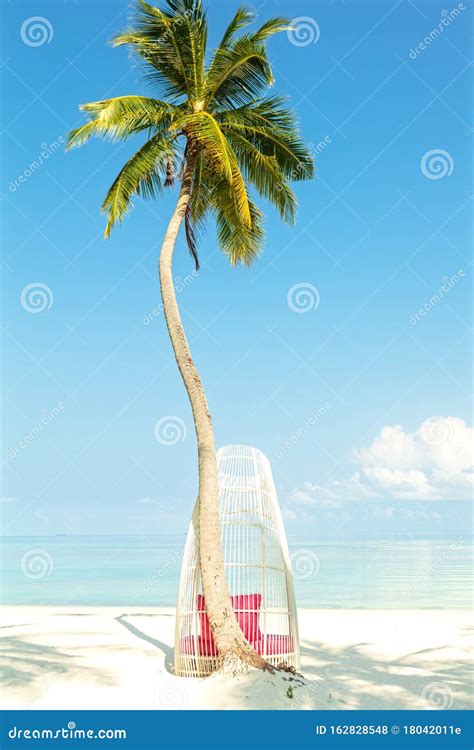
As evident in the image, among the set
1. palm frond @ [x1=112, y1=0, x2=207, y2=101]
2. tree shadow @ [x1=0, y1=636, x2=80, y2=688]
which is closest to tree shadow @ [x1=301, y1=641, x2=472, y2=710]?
tree shadow @ [x1=0, y1=636, x2=80, y2=688]

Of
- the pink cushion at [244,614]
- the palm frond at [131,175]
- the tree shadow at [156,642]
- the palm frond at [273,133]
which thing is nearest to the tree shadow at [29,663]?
the tree shadow at [156,642]

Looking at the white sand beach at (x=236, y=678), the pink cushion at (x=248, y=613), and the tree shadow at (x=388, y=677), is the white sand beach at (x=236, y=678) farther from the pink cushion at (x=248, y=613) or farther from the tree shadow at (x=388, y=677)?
the pink cushion at (x=248, y=613)

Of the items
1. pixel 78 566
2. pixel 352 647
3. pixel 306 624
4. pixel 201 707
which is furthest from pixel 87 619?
pixel 78 566

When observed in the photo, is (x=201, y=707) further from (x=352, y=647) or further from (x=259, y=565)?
(x=352, y=647)

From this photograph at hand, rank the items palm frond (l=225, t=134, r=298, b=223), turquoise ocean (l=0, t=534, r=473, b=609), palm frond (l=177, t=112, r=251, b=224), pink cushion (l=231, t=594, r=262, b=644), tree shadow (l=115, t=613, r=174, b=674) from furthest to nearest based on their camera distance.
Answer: turquoise ocean (l=0, t=534, r=473, b=609) → palm frond (l=225, t=134, r=298, b=223) → tree shadow (l=115, t=613, r=174, b=674) → palm frond (l=177, t=112, r=251, b=224) → pink cushion (l=231, t=594, r=262, b=644)

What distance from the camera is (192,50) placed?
11203 mm

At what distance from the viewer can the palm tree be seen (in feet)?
34.5

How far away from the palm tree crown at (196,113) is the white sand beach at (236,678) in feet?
19.8

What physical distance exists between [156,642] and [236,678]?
3742 millimetres

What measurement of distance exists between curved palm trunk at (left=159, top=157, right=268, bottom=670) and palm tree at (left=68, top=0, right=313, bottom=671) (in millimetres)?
20

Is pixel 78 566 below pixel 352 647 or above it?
below

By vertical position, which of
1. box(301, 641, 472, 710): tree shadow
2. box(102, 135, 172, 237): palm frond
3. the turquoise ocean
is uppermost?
box(102, 135, 172, 237): palm frond

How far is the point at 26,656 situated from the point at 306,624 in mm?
5395

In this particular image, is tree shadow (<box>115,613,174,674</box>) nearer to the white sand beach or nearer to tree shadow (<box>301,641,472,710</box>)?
the white sand beach
